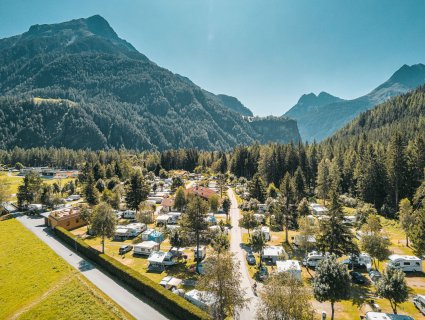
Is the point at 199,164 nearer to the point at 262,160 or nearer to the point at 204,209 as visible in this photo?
the point at 262,160

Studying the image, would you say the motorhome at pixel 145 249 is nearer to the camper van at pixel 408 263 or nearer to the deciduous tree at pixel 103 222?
the deciduous tree at pixel 103 222

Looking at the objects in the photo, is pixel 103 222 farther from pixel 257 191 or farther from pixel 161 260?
pixel 257 191

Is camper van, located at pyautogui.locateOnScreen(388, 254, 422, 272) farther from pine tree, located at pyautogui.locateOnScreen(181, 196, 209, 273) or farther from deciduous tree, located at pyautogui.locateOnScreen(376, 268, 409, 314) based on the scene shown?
pine tree, located at pyautogui.locateOnScreen(181, 196, 209, 273)

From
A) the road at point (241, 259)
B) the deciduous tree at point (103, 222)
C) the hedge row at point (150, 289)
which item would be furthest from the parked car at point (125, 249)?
the road at point (241, 259)

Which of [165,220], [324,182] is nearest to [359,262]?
[165,220]

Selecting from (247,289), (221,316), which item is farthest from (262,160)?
(221,316)

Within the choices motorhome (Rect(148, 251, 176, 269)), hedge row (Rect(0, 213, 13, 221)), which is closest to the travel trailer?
motorhome (Rect(148, 251, 176, 269))
